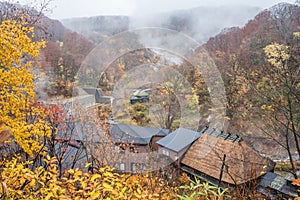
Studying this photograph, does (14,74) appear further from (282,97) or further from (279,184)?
(279,184)

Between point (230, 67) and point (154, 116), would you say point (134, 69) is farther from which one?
point (230, 67)

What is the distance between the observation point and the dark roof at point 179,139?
30.6 ft

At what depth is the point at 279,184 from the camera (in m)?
7.14

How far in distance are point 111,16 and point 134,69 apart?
1296 centimetres

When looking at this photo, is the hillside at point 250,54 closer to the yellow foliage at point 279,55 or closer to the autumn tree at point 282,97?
the yellow foliage at point 279,55

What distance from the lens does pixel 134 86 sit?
37.6ft

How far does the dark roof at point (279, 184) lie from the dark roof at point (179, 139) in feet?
9.55

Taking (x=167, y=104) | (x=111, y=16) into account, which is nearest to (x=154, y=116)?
(x=167, y=104)

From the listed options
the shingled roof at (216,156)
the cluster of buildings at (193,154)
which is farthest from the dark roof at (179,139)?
the shingled roof at (216,156)

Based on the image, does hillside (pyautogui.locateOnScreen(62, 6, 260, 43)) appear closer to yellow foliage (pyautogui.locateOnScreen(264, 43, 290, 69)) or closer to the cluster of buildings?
yellow foliage (pyautogui.locateOnScreen(264, 43, 290, 69))

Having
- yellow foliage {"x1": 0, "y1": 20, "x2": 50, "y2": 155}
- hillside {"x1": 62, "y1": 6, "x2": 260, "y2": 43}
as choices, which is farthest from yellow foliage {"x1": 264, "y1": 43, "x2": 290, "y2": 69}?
hillside {"x1": 62, "y1": 6, "x2": 260, "y2": 43}

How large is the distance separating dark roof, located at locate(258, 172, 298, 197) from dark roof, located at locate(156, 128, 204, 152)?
2912 millimetres

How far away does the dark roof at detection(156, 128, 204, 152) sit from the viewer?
367 inches

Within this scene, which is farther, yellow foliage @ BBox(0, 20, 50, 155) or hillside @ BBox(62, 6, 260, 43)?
hillside @ BBox(62, 6, 260, 43)
